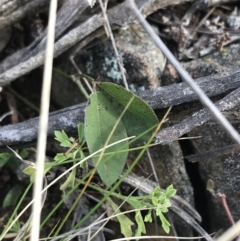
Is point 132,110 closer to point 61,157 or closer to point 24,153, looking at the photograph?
point 61,157

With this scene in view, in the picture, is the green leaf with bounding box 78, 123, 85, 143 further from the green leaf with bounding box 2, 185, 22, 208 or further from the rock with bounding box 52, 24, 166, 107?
the green leaf with bounding box 2, 185, 22, 208

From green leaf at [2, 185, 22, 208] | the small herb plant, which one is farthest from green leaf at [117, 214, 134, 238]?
green leaf at [2, 185, 22, 208]

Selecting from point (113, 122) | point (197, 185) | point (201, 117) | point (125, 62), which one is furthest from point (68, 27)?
point (197, 185)

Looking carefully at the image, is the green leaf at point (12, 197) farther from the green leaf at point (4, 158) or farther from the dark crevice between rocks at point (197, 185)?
the dark crevice between rocks at point (197, 185)

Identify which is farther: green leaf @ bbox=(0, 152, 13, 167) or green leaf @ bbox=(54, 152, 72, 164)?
green leaf @ bbox=(0, 152, 13, 167)

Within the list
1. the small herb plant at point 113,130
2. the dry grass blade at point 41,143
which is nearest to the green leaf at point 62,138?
the small herb plant at point 113,130
